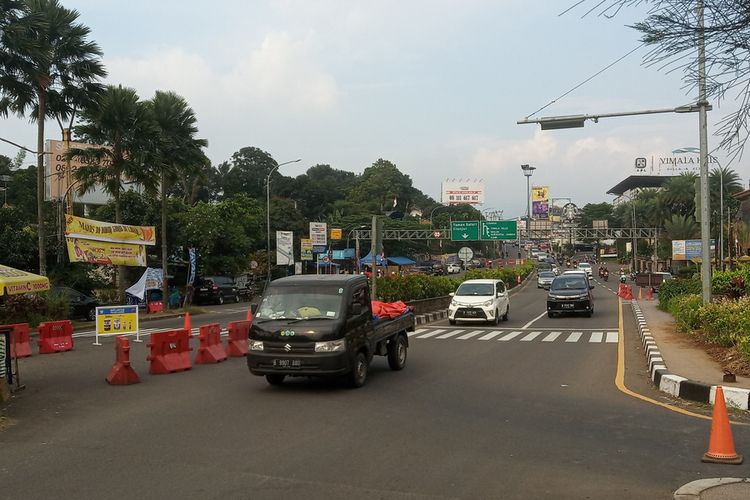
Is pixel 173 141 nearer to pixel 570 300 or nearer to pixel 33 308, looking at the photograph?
pixel 33 308

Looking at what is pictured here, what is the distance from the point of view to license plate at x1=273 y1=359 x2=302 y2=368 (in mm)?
10227

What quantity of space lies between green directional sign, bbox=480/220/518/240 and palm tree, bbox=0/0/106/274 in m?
42.0

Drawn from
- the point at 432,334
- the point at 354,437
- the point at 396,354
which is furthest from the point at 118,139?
the point at 354,437

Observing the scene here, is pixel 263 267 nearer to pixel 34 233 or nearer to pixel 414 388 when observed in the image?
pixel 34 233

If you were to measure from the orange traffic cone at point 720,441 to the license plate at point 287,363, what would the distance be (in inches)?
225

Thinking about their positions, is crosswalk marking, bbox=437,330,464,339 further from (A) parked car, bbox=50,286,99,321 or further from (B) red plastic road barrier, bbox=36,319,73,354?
(A) parked car, bbox=50,286,99,321

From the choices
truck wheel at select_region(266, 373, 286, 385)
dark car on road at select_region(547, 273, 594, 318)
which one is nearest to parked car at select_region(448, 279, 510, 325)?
dark car on road at select_region(547, 273, 594, 318)

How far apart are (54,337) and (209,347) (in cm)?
512

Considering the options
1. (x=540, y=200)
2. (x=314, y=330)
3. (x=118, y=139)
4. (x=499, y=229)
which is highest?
(x=540, y=200)

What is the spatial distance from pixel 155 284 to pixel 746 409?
26.9 m

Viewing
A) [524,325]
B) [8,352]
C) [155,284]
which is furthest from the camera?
[155,284]

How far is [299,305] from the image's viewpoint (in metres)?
11.0

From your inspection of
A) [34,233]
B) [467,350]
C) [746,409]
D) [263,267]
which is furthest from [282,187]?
[746,409]

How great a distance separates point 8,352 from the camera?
439 inches
